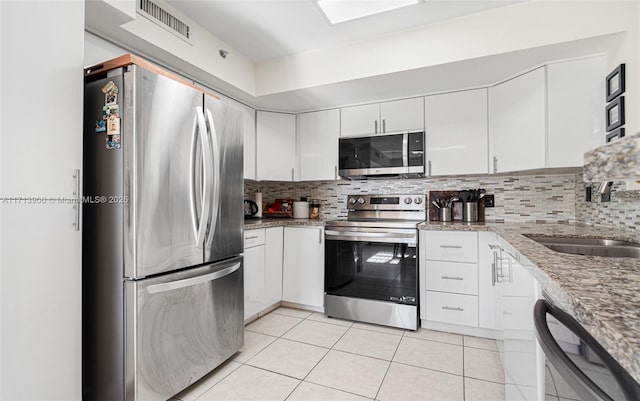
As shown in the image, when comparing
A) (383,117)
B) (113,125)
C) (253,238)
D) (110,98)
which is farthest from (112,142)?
(383,117)

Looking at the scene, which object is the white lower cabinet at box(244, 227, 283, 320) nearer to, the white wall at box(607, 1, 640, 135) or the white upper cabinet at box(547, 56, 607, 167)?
the white upper cabinet at box(547, 56, 607, 167)

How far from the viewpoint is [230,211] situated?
6.84 ft

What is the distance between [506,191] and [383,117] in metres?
1.34

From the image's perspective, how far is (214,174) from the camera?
1.94 meters

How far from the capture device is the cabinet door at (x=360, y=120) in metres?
3.18

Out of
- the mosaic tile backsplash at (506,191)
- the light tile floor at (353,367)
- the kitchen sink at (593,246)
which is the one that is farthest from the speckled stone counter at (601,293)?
the mosaic tile backsplash at (506,191)

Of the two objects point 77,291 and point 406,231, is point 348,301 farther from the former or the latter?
point 77,291

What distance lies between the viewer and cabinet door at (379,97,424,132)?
3012 millimetres

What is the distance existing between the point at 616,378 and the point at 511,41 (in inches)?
90.6

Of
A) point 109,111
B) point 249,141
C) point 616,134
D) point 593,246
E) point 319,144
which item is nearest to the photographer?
point 593,246

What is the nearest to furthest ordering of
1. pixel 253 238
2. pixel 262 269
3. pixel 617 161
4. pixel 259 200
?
pixel 617 161
pixel 253 238
pixel 262 269
pixel 259 200

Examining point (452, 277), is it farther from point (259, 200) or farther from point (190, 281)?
point (259, 200)

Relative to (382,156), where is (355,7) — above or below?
above

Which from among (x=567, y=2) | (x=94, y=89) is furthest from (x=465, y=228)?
(x=94, y=89)
